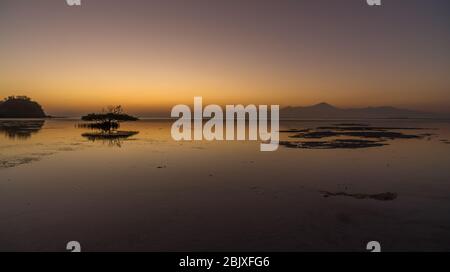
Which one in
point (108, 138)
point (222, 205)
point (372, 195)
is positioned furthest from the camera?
point (108, 138)

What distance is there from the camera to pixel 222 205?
10.2 meters

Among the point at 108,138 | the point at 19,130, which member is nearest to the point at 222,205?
the point at 108,138

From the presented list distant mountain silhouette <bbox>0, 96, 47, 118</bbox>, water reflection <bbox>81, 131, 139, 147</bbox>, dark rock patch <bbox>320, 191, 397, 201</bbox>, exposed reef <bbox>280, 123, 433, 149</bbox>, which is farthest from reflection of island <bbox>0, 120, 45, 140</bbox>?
distant mountain silhouette <bbox>0, 96, 47, 118</bbox>

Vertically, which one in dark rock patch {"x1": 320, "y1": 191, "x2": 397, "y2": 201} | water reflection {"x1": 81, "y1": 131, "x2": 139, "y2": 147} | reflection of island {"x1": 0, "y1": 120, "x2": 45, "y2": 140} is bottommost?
dark rock patch {"x1": 320, "y1": 191, "x2": 397, "y2": 201}

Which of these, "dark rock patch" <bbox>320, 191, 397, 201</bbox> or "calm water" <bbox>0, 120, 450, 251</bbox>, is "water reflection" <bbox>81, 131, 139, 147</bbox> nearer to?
"calm water" <bbox>0, 120, 450, 251</bbox>

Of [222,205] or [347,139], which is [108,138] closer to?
[347,139]

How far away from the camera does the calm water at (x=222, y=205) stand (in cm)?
745

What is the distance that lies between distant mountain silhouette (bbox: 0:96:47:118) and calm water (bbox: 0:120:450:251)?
549 ft

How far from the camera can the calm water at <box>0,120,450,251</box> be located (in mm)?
7452

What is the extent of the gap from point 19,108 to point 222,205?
7369 inches

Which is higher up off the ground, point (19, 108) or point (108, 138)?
point (19, 108)

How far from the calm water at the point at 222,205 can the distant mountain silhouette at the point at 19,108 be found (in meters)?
167

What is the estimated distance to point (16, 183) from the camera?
12914 millimetres
